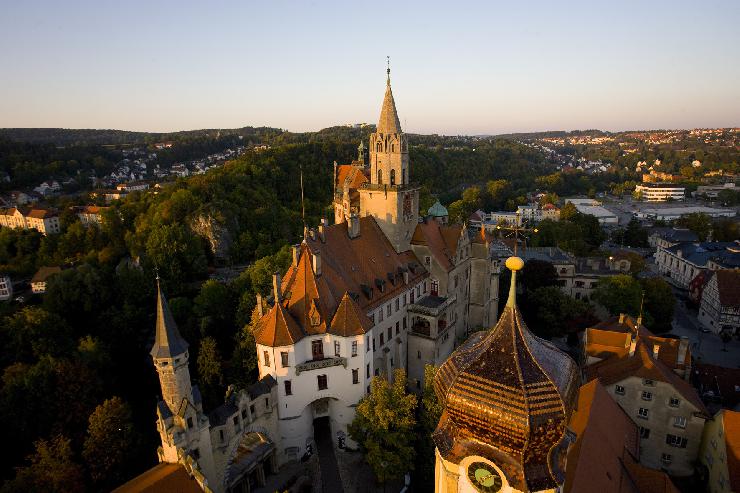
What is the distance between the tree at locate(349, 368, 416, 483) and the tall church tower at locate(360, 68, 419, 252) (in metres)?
15.9

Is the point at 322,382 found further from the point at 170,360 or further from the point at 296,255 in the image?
the point at 170,360

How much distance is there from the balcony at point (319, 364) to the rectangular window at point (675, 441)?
69.5 feet

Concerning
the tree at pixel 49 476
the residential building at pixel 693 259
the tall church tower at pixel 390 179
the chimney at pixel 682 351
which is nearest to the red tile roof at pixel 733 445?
the chimney at pixel 682 351

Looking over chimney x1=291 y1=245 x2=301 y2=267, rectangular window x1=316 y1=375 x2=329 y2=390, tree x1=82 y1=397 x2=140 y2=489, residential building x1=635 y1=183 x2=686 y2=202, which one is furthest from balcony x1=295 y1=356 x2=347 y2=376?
residential building x1=635 y1=183 x2=686 y2=202

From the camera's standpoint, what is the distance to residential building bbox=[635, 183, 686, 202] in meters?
149

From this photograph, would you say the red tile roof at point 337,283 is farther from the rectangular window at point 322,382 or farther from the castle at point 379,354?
the rectangular window at point 322,382

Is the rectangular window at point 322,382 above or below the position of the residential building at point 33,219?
below

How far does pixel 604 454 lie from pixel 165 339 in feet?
66.8

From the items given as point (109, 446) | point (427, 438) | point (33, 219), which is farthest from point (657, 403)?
point (33, 219)

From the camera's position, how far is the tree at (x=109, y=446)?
1116 inches

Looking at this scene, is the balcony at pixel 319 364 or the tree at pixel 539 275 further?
the tree at pixel 539 275

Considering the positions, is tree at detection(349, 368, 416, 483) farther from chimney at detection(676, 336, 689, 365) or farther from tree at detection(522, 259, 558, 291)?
tree at detection(522, 259, 558, 291)

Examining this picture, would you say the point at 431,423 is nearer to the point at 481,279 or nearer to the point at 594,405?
the point at 594,405

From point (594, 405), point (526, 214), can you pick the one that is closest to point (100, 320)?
point (594, 405)
